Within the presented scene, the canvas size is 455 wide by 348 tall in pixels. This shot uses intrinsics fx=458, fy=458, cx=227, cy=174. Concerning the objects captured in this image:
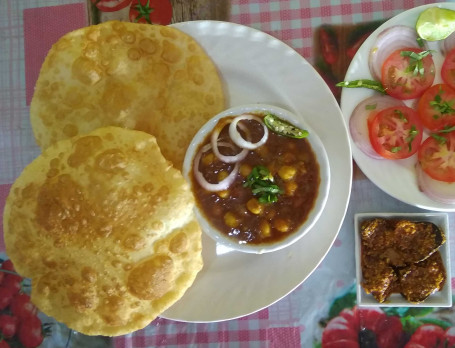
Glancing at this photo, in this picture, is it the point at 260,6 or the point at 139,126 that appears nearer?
the point at 139,126

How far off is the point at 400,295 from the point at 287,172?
43.4 inches

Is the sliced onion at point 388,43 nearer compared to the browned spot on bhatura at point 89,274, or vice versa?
the browned spot on bhatura at point 89,274

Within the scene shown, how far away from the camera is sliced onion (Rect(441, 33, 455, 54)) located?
276cm

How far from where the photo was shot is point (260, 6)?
304 cm

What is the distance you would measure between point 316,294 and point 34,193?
183 centimetres

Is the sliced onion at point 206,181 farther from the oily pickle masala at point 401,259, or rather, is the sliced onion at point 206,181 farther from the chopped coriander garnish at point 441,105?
the chopped coriander garnish at point 441,105

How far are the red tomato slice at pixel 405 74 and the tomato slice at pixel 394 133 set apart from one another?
5.9 inches

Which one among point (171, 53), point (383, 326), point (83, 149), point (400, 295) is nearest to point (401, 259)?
point (400, 295)

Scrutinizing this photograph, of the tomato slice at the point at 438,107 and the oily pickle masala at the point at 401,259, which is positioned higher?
the tomato slice at the point at 438,107

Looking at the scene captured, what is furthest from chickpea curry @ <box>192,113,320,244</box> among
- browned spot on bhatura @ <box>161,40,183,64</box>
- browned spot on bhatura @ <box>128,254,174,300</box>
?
browned spot on bhatura @ <box>161,40,183,64</box>

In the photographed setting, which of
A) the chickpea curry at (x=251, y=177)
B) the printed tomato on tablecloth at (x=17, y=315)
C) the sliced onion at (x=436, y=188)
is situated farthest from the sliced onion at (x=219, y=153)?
the printed tomato on tablecloth at (x=17, y=315)

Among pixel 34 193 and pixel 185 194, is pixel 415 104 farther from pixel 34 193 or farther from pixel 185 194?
pixel 34 193

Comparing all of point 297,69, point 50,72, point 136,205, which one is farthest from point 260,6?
point 136,205

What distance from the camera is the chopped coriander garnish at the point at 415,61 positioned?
8.91 feet
